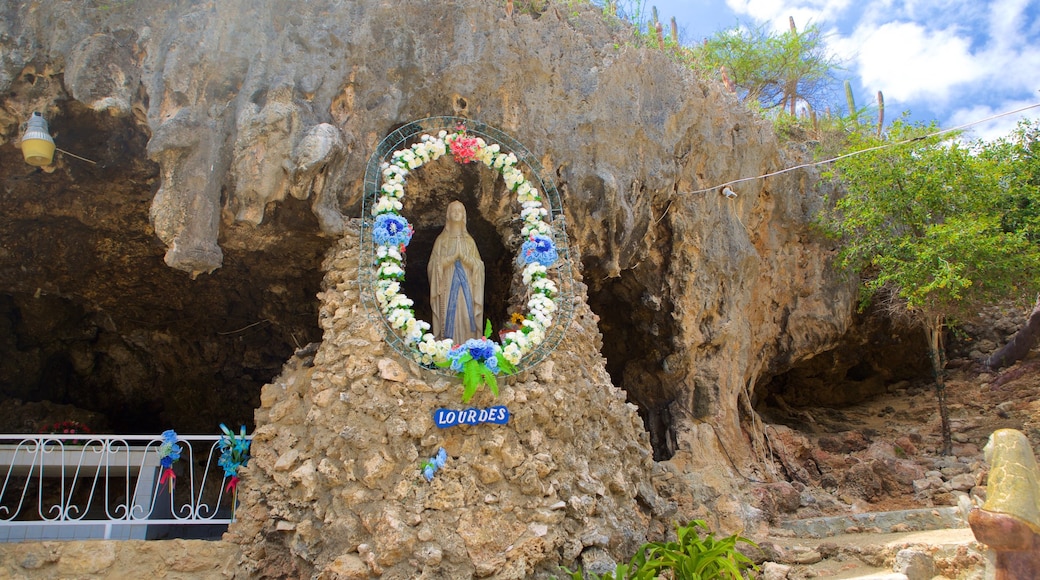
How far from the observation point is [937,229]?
422 inches

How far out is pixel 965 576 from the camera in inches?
250

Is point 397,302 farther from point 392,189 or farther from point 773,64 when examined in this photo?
point 773,64

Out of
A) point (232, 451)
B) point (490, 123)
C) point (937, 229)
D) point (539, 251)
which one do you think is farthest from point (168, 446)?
point (937, 229)

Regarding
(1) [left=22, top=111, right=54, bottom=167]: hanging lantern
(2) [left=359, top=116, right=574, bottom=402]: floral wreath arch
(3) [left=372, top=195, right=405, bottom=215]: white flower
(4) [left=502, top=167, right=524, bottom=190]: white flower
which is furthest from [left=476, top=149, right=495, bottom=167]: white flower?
(1) [left=22, top=111, right=54, bottom=167]: hanging lantern

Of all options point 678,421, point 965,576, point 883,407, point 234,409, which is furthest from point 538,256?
point 883,407

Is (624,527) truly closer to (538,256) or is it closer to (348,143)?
(538,256)

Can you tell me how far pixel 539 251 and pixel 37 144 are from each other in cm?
487

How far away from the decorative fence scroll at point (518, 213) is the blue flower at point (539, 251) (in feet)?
0.83

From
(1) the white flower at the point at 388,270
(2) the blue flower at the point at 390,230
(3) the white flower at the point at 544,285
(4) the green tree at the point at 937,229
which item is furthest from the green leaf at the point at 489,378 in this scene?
(4) the green tree at the point at 937,229

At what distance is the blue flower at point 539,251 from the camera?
25.9 feet

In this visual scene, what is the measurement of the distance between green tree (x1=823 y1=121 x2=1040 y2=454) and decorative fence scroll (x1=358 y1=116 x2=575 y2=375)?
5.52m

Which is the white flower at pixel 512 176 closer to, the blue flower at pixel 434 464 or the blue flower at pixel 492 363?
the blue flower at pixel 492 363

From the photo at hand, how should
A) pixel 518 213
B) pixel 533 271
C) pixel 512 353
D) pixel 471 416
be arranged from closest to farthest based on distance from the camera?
pixel 471 416, pixel 512 353, pixel 533 271, pixel 518 213

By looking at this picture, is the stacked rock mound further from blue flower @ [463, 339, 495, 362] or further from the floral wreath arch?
blue flower @ [463, 339, 495, 362]
